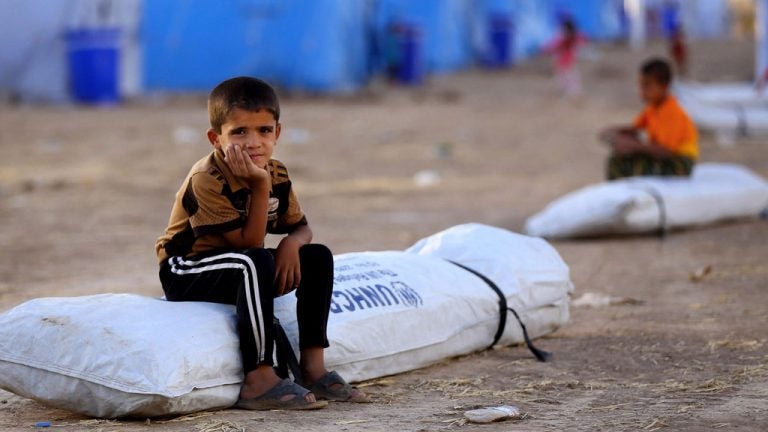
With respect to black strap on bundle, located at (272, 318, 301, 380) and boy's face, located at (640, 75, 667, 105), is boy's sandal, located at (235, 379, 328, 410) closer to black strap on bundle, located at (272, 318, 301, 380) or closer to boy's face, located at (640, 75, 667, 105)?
black strap on bundle, located at (272, 318, 301, 380)

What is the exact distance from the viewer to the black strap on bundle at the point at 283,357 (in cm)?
353

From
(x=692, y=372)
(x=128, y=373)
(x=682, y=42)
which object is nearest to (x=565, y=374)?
(x=692, y=372)

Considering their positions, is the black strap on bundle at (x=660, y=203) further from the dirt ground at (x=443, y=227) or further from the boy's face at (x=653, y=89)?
the boy's face at (x=653, y=89)

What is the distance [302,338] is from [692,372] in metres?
1.27

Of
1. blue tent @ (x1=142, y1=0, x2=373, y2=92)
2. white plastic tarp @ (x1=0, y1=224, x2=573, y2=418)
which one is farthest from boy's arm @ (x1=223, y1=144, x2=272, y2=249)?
blue tent @ (x1=142, y1=0, x2=373, y2=92)

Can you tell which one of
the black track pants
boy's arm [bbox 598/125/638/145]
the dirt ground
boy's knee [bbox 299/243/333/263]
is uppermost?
boy's arm [bbox 598/125/638/145]

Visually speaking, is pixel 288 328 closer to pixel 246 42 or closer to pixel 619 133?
pixel 619 133

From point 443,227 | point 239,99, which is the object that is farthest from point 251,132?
→ point 443,227

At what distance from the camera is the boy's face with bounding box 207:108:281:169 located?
3420mm

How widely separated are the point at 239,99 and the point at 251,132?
3.9 inches

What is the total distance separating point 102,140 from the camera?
12516mm

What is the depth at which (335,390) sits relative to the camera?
3494 millimetres

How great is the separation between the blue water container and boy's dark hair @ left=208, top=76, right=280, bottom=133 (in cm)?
1672

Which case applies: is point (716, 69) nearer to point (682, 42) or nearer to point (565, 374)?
point (682, 42)
